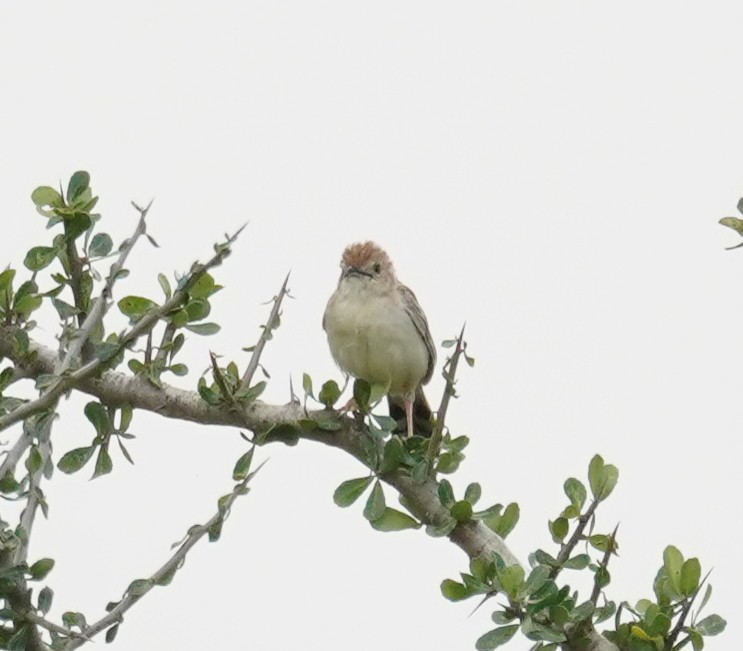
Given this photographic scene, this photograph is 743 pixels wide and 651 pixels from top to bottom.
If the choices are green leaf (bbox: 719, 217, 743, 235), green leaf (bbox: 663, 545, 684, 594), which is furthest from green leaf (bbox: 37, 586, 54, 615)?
green leaf (bbox: 719, 217, 743, 235)

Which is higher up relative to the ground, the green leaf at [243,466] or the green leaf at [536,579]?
the green leaf at [243,466]

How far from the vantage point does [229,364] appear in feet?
15.7

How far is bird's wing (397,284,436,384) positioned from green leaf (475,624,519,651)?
3.12m

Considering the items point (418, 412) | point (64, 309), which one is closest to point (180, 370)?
point (64, 309)

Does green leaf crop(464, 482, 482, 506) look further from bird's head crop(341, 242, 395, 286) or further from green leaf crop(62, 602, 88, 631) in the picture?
bird's head crop(341, 242, 395, 286)

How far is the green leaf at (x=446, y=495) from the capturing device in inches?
181

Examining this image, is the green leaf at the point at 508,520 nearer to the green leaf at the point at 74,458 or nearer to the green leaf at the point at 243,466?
the green leaf at the point at 243,466

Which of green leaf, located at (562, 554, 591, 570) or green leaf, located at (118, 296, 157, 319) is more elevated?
green leaf, located at (118, 296, 157, 319)

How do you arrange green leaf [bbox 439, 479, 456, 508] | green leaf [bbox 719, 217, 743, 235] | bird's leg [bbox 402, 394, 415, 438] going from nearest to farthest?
green leaf [bbox 719, 217, 743, 235], green leaf [bbox 439, 479, 456, 508], bird's leg [bbox 402, 394, 415, 438]

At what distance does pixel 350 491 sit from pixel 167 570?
30.7 inches

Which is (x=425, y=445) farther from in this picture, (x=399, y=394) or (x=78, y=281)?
(x=399, y=394)

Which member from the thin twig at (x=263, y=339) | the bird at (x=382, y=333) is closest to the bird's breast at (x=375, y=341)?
the bird at (x=382, y=333)

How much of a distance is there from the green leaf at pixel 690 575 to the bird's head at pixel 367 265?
3170mm

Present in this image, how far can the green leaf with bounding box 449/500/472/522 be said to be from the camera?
177 inches
